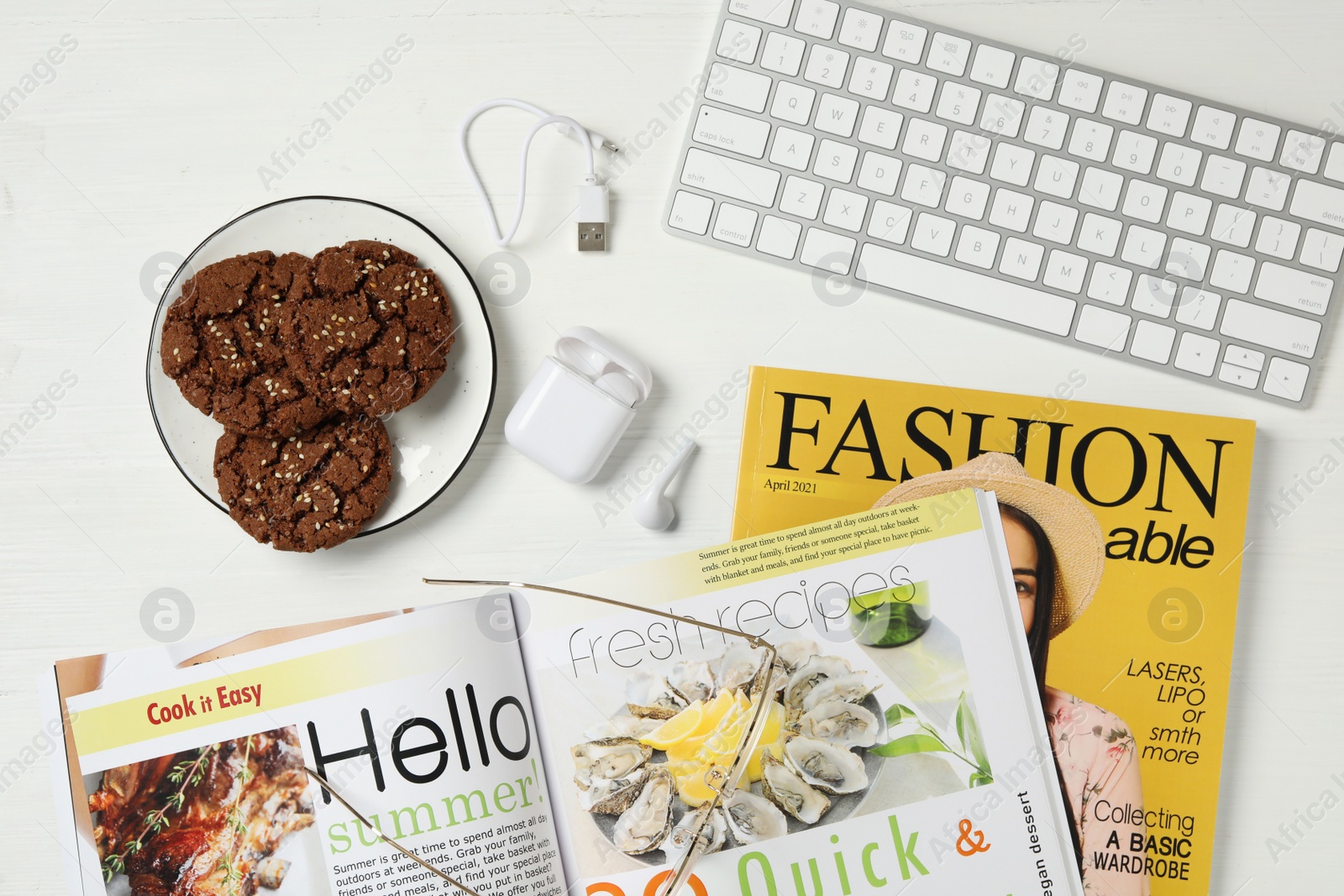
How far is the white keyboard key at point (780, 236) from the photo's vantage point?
72cm

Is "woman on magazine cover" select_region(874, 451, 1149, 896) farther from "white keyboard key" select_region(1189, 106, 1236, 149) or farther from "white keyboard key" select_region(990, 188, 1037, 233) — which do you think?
"white keyboard key" select_region(1189, 106, 1236, 149)

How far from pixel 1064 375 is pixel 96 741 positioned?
0.86m

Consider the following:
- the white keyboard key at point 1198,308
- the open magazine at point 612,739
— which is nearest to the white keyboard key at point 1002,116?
the white keyboard key at point 1198,308

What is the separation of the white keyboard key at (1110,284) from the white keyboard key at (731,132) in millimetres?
272

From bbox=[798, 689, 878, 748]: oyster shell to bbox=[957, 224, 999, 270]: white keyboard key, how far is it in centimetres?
39

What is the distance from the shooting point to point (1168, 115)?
730 mm

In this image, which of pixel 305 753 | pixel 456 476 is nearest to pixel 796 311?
pixel 456 476

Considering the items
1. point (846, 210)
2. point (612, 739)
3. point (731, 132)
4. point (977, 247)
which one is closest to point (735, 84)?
point (731, 132)

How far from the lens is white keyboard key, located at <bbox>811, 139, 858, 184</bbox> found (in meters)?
0.72

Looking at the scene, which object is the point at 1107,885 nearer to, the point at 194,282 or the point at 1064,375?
the point at 1064,375

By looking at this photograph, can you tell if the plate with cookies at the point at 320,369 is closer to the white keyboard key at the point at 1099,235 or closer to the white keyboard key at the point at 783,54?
the white keyboard key at the point at 783,54

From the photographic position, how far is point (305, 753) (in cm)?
66

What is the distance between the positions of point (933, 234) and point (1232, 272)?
260mm

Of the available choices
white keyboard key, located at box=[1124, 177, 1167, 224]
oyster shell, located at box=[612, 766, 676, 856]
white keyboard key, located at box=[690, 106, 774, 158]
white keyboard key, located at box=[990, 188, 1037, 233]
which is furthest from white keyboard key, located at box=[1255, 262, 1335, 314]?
oyster shell, located at box=[612, 766, 676, 856]
